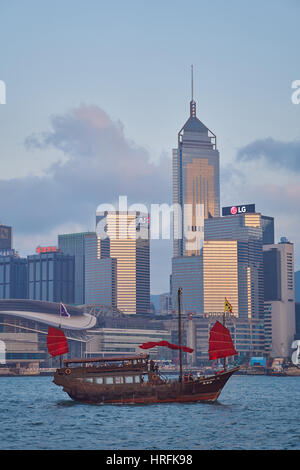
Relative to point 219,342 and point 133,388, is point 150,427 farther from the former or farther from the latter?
point 219,342

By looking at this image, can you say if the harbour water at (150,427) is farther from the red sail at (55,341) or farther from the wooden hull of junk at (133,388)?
the red sail at (55,341)

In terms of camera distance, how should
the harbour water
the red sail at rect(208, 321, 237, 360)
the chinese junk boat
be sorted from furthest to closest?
the red sail at rect(208, 321, 237, 360) < the chinese junk boat < the harbour water

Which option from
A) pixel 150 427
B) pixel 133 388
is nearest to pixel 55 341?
pixel 133 388

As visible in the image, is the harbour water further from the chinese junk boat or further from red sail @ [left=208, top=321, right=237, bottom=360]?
red sail @ [left=208, top=321, right=237, bottom=360]

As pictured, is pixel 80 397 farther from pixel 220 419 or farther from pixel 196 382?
pixel 220 419

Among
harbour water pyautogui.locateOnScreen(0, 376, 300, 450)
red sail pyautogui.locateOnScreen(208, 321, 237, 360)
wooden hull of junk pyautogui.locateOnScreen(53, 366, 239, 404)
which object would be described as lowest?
harbour water pyautogui.locateOnScreen(0, 376, 300, 450)

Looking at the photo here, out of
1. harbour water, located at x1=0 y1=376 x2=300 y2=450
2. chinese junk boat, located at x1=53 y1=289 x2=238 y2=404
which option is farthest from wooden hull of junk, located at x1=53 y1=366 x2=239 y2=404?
harbour water, located at x1=0 y1=376 x2=300 y2=450
